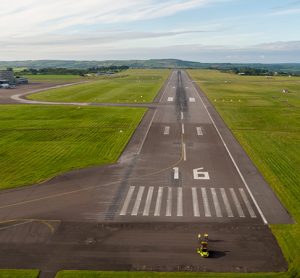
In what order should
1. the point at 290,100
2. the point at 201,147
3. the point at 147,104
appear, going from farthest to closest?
the point at 290,100, the point at 147,104, the point at 201,147

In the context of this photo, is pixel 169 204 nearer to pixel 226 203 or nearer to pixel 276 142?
pixel 226 203

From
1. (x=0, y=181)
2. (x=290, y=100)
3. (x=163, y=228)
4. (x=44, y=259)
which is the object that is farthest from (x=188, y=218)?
(x=290, y=100)

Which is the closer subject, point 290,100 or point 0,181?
point 0,181

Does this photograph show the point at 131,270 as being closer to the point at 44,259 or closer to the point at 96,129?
the point at 44,259

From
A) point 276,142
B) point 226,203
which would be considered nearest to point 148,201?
point 226,203

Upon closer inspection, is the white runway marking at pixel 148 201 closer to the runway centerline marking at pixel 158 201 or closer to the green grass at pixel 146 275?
the runway centerline marking at pixel 158 201
